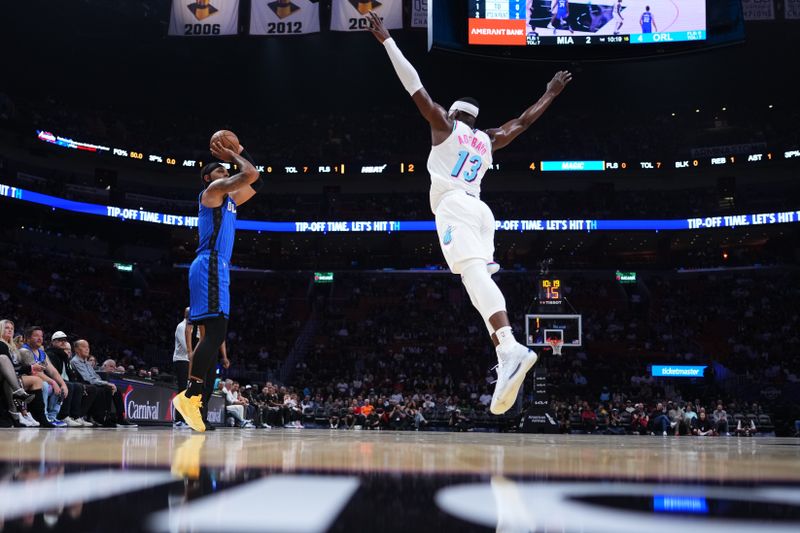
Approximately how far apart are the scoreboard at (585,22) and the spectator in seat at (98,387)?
25.4 ft

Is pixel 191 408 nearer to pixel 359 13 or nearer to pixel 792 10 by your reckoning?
pixel 359 13

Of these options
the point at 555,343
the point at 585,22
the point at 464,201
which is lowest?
the point at 555,343

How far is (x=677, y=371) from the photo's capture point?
2533 cm

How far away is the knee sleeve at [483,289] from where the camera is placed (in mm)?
4148

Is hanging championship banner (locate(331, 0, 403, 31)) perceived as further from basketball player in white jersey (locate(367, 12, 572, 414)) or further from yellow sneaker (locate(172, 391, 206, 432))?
yellow sneaker (locate(172, 391, 206, 432))

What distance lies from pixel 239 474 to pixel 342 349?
83.3 ft

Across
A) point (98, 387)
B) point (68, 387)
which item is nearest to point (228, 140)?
point (68, 387)

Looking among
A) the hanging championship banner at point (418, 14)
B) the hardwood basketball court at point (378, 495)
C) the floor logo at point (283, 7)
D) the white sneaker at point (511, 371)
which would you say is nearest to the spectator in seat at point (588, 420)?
the hanging championship banner at point (418, 14)

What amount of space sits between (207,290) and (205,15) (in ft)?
46.2

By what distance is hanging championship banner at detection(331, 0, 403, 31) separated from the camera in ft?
54.0

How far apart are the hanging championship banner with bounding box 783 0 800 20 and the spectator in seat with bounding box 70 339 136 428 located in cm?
1882

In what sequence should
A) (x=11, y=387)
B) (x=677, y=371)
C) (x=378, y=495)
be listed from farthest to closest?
(x=677, y=371)
(x=11, y=387)
(x=378, y=495)

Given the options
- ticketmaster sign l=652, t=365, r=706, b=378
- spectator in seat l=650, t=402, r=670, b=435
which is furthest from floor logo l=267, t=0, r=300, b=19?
ticketmaster sign l=652, t=365, r=706, b=378

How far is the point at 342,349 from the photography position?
2689cm
